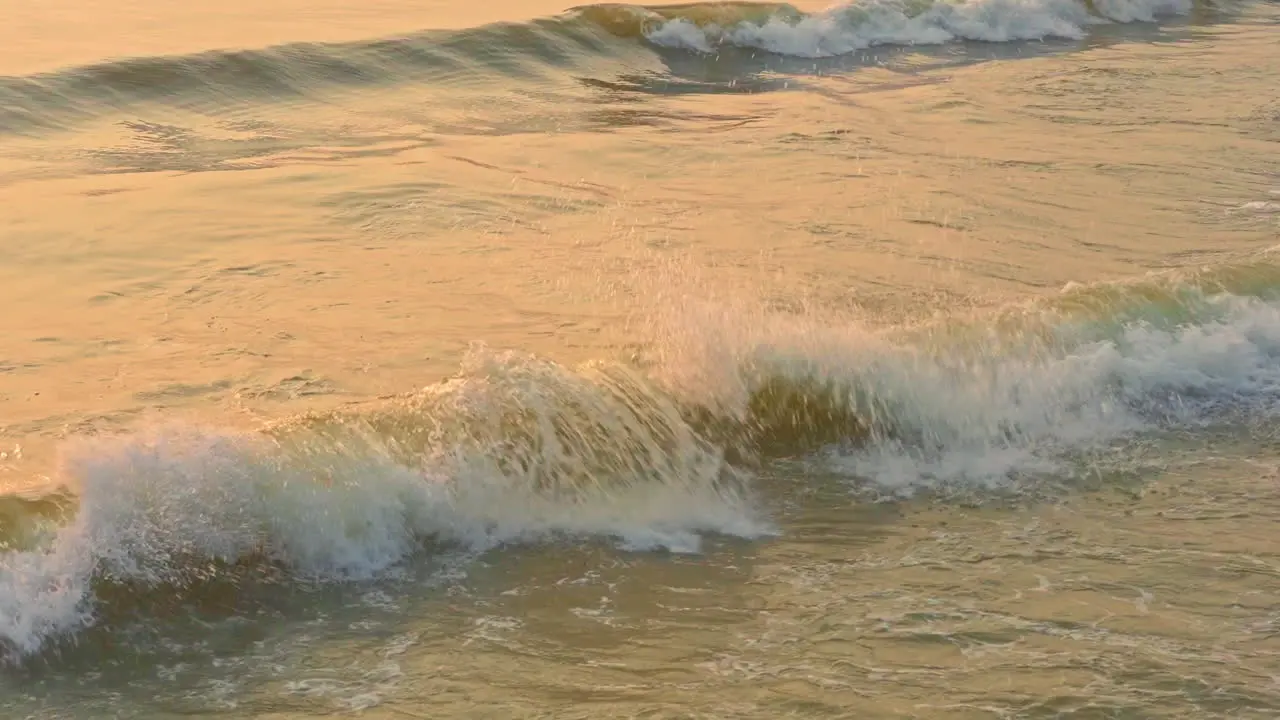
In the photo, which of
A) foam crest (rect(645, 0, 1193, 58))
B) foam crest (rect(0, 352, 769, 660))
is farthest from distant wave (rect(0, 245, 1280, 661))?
foam crest (rect(645, 0, 1193, 58))

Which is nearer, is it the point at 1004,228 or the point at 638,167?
the point at 1004,228

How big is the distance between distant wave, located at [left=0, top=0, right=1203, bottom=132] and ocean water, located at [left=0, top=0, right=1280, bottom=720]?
0.47ft

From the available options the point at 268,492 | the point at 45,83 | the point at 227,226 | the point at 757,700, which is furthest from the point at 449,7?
the point at 757,700

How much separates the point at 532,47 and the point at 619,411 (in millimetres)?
11217

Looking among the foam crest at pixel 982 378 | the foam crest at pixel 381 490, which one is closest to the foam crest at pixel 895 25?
the foam crest at pixel 982 378

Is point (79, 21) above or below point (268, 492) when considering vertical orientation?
above

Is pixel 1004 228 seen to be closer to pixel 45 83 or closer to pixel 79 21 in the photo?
pixel 45 83

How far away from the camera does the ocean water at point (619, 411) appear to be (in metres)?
5.12

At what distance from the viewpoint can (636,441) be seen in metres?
6.74

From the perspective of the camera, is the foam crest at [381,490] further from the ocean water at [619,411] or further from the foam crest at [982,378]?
the foam crest at [982,378]

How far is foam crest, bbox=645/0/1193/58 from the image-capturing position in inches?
783

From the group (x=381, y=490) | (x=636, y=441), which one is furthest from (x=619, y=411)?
(x=381, y=490)

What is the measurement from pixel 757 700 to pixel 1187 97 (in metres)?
13.1

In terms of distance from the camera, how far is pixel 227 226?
976cm
